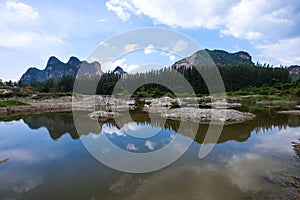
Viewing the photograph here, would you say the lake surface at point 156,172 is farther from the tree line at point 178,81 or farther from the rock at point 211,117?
the tree line at point 178,81

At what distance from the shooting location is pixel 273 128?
1498cm

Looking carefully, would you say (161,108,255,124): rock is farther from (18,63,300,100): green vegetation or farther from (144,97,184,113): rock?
(18,63,300,100): green vegetation

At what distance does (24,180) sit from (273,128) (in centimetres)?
1620

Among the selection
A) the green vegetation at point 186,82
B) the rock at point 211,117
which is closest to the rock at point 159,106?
the rock at point 211,117

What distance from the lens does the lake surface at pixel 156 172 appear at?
5.91 m

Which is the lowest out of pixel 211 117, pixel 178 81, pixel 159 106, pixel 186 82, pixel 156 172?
pixel 156 172

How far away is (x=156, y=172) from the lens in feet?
24.4

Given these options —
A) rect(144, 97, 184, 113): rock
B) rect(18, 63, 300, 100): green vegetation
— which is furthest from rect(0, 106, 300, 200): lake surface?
rect(18, 63, 300, 100): green vegetation

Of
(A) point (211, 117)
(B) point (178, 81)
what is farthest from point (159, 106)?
(B) point (178, 81)

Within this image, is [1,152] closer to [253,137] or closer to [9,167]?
[9,167]

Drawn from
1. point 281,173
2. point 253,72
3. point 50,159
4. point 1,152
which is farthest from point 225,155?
point 253,72

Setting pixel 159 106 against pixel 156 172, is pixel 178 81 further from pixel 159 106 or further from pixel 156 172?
pixel 156 172

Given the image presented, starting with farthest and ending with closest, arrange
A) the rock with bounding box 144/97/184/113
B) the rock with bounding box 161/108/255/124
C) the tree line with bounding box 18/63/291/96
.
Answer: the tree line with bounding box 18/63/291/96 < the rock with bounding box 144/97/184/113 < the rock with bounding box 161/108/255/124

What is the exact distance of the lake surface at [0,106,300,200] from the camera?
19.4 ft
